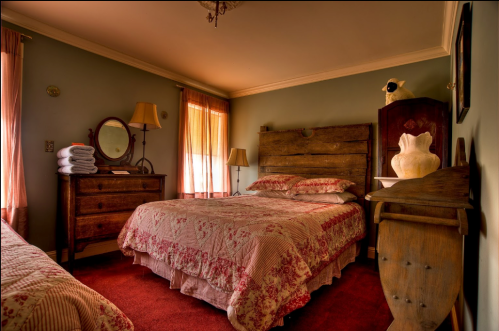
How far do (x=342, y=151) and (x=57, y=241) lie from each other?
325cm

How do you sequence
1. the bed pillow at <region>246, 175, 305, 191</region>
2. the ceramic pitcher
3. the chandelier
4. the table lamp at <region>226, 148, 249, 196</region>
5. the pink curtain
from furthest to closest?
the table lamp at <region>226, 148, 249, 196</region>
the bed pillow at <region>246, 175, 305, 191</region>
the pink curtain
the ceramic pitcher
the chandelier

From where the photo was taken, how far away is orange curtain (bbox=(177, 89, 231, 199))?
372 cm

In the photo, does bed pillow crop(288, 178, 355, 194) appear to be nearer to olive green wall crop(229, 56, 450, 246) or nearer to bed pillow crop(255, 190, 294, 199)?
bed pillow crop(255, 190, 294, 199)

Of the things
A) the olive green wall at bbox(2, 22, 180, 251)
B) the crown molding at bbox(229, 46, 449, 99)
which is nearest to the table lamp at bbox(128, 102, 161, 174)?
the olive green wall at bbox(2, 22, 180, 251)

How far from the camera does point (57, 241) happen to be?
8.36ft

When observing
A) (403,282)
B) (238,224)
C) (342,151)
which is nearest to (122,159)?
(238,224)

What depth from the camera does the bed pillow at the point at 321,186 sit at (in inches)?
109

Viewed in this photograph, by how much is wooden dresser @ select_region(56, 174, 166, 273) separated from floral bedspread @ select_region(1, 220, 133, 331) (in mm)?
1678

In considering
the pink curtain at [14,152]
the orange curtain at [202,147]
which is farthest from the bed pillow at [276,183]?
the pink curtain at [14,152]

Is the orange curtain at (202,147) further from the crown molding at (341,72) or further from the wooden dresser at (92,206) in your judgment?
the wooden dresser at (92,206)

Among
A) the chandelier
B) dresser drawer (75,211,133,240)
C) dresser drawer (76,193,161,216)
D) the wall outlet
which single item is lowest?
dresser drawer (75,211,133,240)

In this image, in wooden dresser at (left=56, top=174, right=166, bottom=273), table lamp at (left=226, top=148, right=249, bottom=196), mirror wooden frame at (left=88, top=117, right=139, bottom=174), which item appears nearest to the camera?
wooden dresser at (left=56, top=174, right=166, bottom=273)

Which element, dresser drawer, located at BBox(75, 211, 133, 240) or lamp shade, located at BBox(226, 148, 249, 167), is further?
lamp shade, located at BBox(226, 148, 249, 167)

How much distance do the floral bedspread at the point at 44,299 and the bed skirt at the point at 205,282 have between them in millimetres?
740
